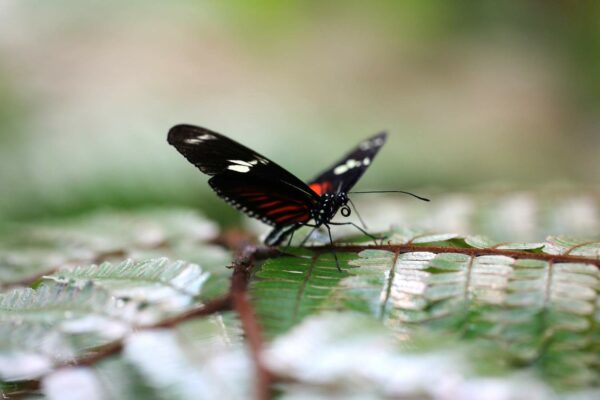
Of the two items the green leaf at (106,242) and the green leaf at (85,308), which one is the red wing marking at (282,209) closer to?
the green leaf at (106,242)

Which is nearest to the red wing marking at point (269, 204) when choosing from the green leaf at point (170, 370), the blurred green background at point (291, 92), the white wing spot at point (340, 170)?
the white wing spot at point (340, 170)

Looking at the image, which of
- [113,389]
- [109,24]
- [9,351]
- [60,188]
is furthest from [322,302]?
[109,24]

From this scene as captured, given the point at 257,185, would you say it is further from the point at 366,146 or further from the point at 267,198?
the point at 366,146

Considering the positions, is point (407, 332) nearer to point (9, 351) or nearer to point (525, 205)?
point (9, 351)

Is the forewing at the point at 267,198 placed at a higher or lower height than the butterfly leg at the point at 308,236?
higher

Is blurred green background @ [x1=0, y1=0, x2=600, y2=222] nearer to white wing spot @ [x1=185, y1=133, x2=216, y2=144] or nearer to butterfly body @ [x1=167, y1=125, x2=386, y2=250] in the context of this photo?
butterfly body @ [x1=167, y1=125, x2=386, y2=250]

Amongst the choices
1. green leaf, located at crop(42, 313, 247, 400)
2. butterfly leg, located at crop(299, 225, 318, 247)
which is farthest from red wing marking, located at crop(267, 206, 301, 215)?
green leaf, located at crop(42, 313, 247, 400)

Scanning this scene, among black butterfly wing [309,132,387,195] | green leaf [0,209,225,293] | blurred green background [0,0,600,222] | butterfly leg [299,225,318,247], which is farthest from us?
blurred green background [0,0,600,222]
